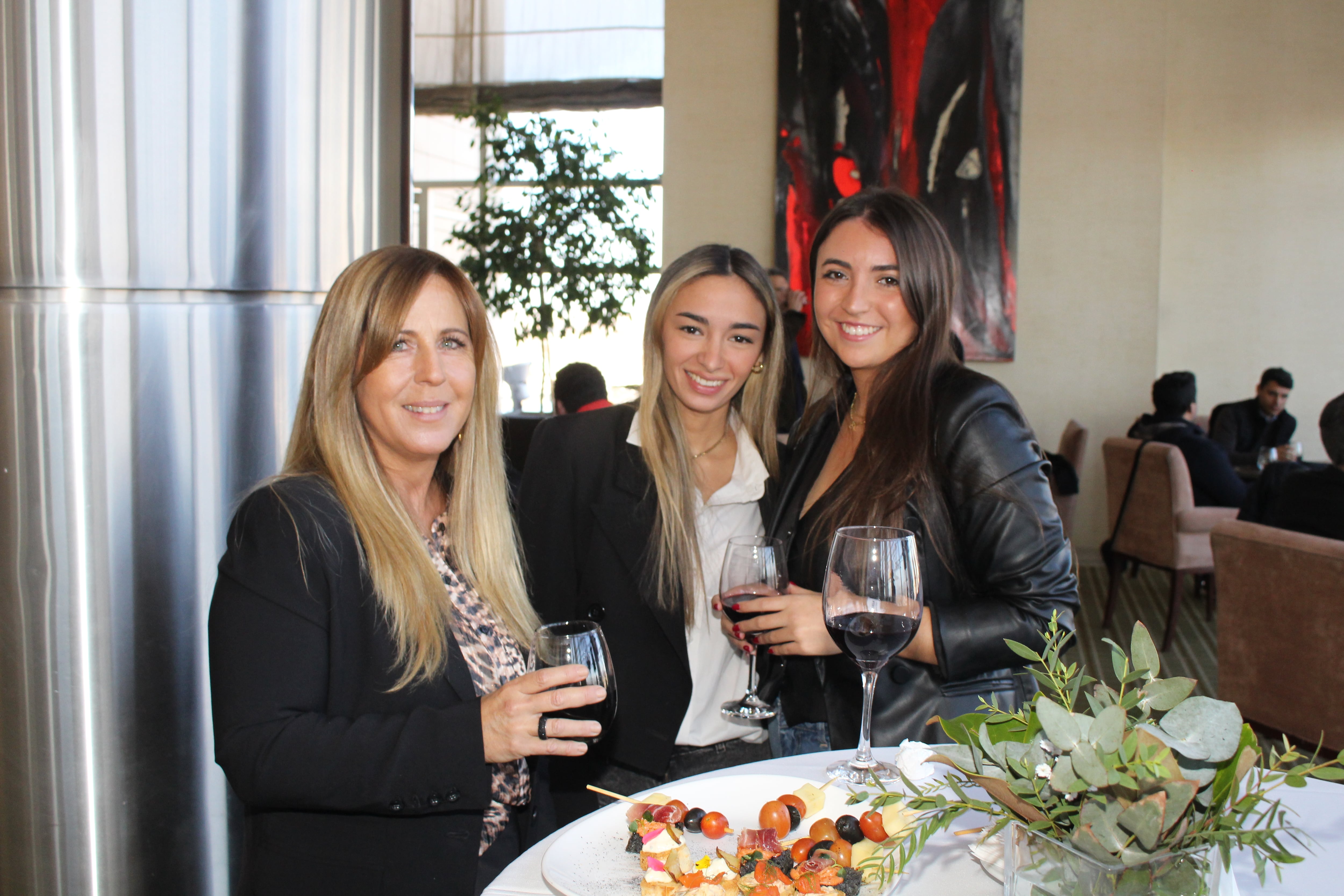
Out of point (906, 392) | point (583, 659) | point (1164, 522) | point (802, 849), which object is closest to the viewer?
point (802, 849)

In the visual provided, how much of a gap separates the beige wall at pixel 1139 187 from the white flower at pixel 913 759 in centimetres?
574

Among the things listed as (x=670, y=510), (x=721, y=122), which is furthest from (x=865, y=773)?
(x=721, y=122)

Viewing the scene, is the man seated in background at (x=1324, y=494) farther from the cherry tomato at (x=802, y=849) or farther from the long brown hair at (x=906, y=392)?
the cherry tomato at (x=802, y=849)

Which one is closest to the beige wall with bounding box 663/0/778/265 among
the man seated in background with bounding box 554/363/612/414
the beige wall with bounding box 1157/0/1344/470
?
the man seated in background with bounding box 554/363/612/414

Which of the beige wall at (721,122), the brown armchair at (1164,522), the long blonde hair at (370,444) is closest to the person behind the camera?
the long blonde hair at (370,444)

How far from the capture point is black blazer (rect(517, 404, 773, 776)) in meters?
1.81

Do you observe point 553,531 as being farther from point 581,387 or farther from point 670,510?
point 581,387

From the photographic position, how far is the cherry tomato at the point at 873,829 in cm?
104

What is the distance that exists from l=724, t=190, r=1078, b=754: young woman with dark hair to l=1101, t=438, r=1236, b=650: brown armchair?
3.70m

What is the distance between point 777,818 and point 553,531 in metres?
1.03

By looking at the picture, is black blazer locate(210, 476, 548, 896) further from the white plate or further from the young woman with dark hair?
the young woman with dark hair

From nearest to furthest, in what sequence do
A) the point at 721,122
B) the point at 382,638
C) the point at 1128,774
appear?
the point at 1128,774 → the point at 382,638 → the point at 721,122

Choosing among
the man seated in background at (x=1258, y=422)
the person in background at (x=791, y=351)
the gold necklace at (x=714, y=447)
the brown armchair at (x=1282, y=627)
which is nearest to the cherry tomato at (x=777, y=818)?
the gold necklace at (x=714, y=447)

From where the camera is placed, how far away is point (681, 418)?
6.82 ft
